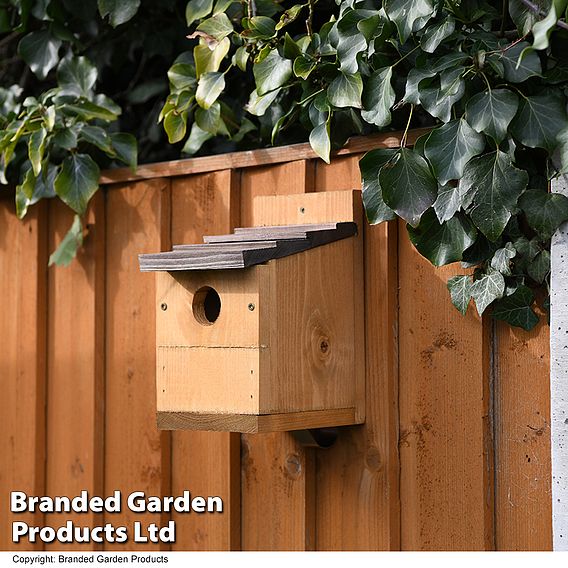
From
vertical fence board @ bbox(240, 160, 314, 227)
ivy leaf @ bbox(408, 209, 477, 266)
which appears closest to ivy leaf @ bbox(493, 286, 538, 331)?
ivy leaf @ bbox(408, 209, 477, 266)

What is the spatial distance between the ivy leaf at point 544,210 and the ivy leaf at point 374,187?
259 mm

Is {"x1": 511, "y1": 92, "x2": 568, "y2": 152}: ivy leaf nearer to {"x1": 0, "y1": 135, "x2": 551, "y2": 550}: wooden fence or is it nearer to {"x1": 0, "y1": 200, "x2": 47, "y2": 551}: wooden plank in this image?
{"x1": 0, "y1": 135, "x2": 551, "y2": 550}: wooden fence

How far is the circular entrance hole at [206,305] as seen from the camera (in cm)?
214

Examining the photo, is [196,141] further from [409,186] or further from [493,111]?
[493,111]

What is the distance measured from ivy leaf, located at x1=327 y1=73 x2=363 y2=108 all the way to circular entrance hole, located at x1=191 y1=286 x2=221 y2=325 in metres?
0.44

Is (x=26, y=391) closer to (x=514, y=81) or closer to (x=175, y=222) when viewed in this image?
(x=175, y=222)

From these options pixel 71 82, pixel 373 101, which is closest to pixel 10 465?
pixel 71 82

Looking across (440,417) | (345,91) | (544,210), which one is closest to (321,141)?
(345,91)

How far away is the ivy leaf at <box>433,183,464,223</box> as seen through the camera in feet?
6.37

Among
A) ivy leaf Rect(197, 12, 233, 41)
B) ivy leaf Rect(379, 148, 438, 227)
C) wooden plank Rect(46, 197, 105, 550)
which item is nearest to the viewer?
ivy leaf Rect(379, 148, 438, 227)

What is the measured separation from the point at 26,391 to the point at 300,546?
952 millimetres

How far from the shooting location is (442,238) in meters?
1.99

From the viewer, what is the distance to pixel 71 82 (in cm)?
276

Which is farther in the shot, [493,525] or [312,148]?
[312,148]
